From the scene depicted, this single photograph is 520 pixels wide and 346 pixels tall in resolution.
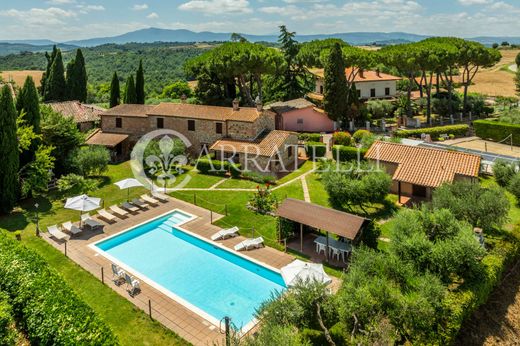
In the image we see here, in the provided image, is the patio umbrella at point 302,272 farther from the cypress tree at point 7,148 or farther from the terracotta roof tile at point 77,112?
the terracotta roof tile at point 77,112

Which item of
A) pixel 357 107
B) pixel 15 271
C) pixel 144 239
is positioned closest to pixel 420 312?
pixel 15 271

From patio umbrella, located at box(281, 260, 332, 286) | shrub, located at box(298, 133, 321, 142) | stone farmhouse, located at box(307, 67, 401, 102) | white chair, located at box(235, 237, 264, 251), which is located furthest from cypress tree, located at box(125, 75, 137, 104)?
patio umbrella, located at box(281, 260, 332, 286)

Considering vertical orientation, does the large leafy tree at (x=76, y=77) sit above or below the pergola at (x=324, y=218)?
above

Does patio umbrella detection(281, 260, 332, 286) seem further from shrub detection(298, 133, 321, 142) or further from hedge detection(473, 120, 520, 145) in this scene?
hedge detection(473, 120, 520, 145)

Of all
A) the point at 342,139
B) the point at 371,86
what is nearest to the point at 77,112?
the point at 342,139

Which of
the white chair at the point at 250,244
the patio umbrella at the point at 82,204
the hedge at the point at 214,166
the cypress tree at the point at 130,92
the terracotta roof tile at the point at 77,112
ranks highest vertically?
the cypress tree at the point at 130,92

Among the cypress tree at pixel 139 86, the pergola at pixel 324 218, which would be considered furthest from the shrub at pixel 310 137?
the cypress tree at pixel 139 86
